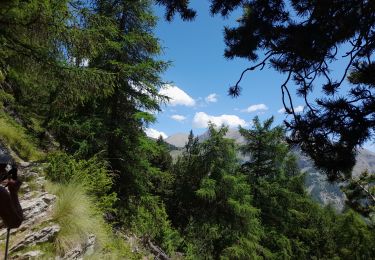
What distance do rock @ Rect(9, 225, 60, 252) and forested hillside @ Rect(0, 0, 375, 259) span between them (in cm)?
12

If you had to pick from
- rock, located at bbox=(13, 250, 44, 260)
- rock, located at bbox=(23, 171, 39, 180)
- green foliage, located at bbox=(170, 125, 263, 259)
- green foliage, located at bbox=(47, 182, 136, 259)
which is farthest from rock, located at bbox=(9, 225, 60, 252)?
green foliage, located at bbox=(170, 125, 263, 259)

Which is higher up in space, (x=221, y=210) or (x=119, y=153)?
(x=119, y=153)

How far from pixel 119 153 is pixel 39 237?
7715 millimetres

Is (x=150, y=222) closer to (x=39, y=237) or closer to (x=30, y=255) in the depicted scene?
(x=39, y=237)

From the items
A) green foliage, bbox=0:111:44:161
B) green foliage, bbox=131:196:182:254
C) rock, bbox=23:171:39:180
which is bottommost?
green foliage, bbox=131:196:182:254

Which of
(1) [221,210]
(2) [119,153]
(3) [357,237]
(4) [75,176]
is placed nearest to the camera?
(4) [75,176]

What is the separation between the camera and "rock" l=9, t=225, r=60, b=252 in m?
6.06

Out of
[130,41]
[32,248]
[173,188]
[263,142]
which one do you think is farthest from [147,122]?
[173,188]

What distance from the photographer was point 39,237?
6344mm

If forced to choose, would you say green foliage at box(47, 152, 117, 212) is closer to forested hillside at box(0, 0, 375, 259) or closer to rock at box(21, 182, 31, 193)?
forested hillside at box(0, 0, 375, 259)

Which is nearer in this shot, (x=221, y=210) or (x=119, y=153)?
(x=119, y=153)

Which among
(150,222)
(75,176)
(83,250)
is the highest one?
(75,176)

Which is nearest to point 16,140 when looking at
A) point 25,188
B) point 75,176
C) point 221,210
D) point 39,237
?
point 75,176

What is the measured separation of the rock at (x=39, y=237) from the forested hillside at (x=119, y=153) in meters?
0.12
